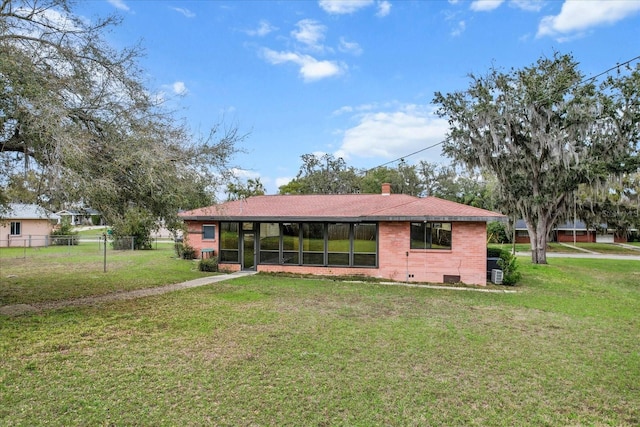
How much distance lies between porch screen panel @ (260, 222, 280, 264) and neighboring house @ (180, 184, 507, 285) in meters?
0.04

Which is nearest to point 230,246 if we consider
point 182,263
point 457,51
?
point 182,263

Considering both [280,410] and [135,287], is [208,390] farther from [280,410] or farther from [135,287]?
[135,287]

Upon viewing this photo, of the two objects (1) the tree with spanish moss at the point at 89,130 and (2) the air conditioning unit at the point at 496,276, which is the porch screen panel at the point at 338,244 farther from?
(1) the tree with spanish moss at the point at 89,130

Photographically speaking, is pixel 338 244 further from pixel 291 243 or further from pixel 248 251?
pixel 248 251

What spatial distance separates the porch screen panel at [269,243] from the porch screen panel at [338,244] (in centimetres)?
226

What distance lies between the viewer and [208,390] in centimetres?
465

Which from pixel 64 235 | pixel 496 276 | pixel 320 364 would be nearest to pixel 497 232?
pixel 496 276

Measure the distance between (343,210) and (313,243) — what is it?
6.05 ft

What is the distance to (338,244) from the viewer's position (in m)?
15.5

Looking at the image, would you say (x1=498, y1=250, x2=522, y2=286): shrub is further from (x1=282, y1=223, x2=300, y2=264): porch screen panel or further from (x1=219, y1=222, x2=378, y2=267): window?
(x1=282, y1=223, x2=300, y2=264): porch screen panel

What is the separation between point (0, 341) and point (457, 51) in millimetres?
19337

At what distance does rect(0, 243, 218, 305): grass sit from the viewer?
35.8ft

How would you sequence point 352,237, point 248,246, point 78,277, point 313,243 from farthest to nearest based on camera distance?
point 248,246, point 313,243, point 352,237, point 78,277

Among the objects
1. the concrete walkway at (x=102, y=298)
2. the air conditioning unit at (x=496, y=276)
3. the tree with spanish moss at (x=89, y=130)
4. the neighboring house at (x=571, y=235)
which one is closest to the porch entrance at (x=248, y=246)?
the concrete walkway at (x=102, y=298)
